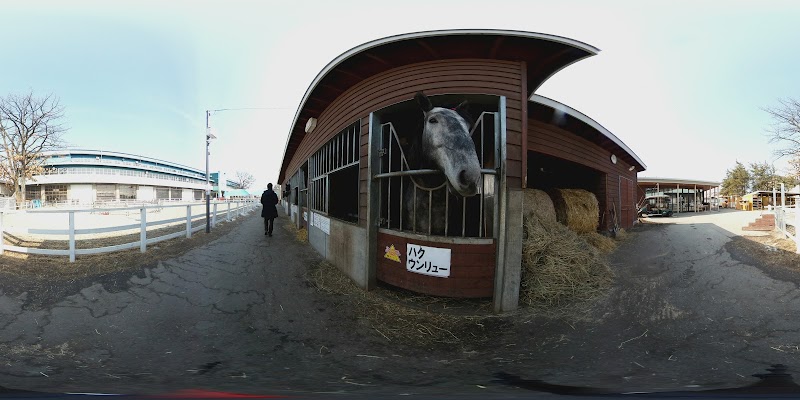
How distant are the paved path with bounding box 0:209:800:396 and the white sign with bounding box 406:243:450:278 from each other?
1.05 meters

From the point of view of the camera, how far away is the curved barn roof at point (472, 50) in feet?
14.2

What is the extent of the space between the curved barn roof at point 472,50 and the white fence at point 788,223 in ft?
22.9

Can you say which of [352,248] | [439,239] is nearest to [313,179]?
[352,248]

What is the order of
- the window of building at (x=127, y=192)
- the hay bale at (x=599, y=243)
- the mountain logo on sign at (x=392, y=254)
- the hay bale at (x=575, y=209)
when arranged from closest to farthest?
the mountain logo on sign at (x=392, y=254) < the hay bale at (x=599, y=243) < the hay bale at (x=575, y=209) < the window of building at (x=127, y=192)

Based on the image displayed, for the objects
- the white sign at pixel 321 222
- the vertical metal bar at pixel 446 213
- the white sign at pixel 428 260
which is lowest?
the white sign at pixel 428 260

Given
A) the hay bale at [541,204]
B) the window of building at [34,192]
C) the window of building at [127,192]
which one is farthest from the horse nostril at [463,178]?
the window of building at [34,192]

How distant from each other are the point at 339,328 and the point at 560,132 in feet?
25.8

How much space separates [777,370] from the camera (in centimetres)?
283

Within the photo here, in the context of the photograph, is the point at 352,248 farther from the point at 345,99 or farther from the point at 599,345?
the point at 599,345

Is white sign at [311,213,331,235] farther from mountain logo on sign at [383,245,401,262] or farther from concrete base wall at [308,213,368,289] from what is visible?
mountain logo on sign at [383,245,401,262]

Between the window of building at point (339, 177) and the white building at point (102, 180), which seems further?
the white building at point (102, 180)

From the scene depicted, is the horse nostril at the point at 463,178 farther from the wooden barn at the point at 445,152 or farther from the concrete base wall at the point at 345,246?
the concrete base wall at the point at 345,246

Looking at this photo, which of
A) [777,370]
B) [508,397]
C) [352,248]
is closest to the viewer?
[508,397]

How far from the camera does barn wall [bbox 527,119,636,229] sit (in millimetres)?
8008
